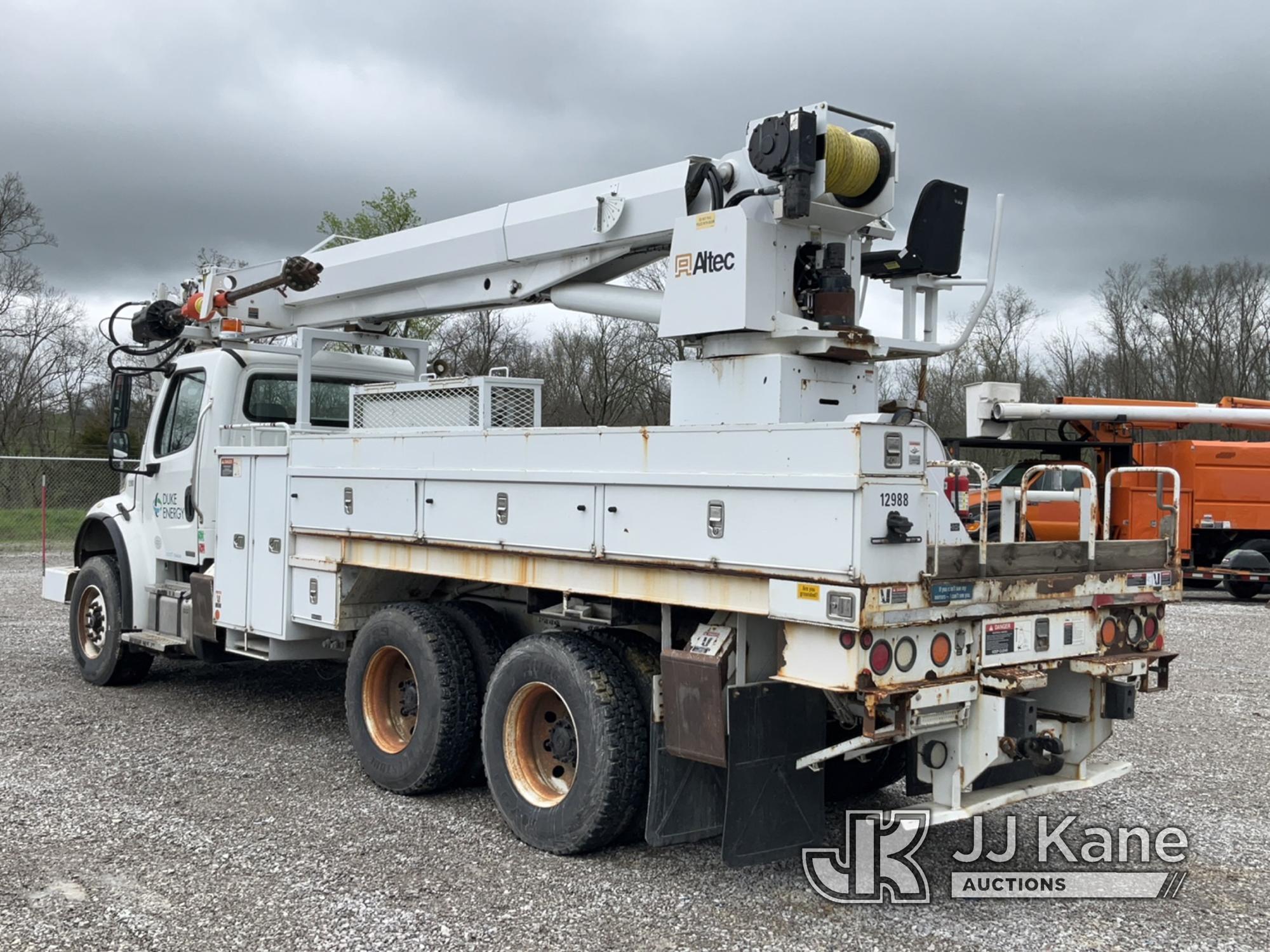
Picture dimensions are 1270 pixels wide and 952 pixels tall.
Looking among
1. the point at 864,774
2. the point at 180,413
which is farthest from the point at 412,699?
the point at 180,413

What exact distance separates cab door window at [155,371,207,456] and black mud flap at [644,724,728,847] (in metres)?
4.88

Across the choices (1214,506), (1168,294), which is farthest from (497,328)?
(1168,294)

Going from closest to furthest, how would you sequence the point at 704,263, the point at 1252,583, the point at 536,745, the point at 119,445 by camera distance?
the point at 704,263, the point at 536,745, the point at 119,445, the point at 1252,583

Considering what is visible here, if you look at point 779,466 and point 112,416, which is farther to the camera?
point 112,416

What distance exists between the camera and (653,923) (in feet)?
14.9

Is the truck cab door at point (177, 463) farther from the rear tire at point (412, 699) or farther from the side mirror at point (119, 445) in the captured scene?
the rear tire at point (412, 699)

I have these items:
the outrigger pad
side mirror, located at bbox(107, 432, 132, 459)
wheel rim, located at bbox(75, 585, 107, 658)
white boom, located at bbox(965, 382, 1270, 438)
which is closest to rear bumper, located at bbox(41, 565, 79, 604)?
wheel rim, located at bbox(75, 585, 107, 658)

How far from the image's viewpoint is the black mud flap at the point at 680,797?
4848mm

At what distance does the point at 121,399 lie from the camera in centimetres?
848

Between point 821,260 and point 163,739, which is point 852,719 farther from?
point 163,739

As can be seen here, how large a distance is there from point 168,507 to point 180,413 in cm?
68

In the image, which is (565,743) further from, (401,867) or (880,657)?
(880,657)

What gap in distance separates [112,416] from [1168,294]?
3576 centimetres

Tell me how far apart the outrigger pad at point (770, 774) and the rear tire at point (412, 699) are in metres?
1.85
